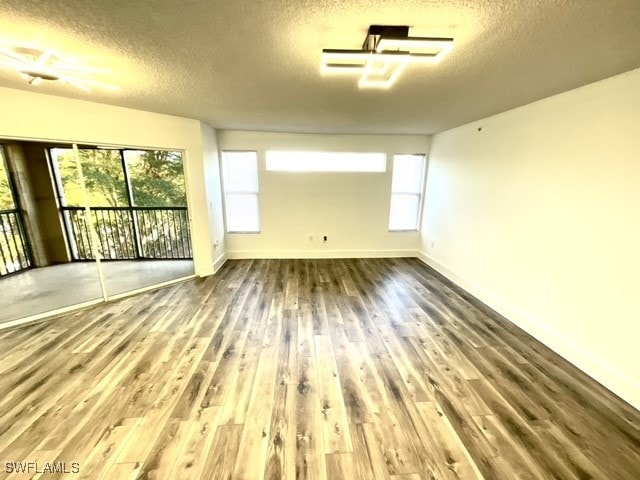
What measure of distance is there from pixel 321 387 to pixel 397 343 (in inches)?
37.7

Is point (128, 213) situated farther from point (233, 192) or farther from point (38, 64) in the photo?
point (38, 64)

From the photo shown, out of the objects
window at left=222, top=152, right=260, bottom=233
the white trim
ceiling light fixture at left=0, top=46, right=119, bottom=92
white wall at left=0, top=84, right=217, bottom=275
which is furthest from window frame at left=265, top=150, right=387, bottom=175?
ceiling light fixture at left=0, top=46, right=119, bottom=92

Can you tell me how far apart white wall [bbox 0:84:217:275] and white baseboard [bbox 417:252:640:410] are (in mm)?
4226

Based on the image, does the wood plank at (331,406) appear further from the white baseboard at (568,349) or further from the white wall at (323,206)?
the white wall at (323,206)

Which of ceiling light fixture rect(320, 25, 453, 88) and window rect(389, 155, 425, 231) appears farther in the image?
window rect(389, 155, 425, 231)

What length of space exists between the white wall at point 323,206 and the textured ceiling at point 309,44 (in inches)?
84.7

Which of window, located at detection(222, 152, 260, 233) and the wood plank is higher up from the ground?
window, located at detection(222, 152, 260, 233)

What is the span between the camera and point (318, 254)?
5344 mm

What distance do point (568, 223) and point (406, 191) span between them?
3069 mm

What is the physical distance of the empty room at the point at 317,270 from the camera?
1448 mm

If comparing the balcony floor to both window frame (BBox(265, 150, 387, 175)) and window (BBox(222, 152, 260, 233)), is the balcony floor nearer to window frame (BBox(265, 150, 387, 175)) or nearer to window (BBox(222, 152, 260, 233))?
window (BBox(222, 152, 260, 233))

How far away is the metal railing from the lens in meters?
3.40

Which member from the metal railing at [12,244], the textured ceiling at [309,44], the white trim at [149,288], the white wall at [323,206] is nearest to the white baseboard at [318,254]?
the white wall at [323,206]

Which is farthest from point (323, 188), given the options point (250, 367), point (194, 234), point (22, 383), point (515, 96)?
point (22, 383)
